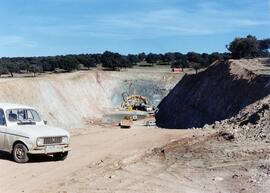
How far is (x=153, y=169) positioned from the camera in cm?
1513

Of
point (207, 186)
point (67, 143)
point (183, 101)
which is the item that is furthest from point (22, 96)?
point (207, 186)

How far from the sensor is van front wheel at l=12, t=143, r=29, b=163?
52.0 feet

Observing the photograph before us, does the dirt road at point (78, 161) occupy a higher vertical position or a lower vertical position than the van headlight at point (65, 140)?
lower

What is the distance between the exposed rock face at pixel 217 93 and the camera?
155 ft

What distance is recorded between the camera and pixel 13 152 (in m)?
16.0

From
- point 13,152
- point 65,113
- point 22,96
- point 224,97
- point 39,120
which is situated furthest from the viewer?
point 65,113

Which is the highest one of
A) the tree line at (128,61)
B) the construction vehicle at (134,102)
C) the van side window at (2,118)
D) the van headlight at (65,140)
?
the tree line at (128,61)

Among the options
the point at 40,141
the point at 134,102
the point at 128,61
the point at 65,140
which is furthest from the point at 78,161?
the point at 128,61

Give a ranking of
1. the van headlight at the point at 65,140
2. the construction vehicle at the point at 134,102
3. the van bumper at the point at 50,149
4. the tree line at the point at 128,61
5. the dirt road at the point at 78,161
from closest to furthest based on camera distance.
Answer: the dirt road at the point at 78,161, the van bumper at the point at 50,149, the van headlight at the point at 65,140, the tree line at the point at 128,61, the construction vehicle at the point at 134,102

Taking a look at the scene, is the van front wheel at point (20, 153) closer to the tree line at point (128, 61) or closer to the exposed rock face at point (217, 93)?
the exposed rock face at point (217, 93)

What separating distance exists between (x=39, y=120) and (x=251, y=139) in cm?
723

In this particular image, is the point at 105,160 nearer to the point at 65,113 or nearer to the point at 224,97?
the point at 224,97

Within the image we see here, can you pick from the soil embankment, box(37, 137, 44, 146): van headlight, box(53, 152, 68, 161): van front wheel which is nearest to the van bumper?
box(37, 137, 44, 146): van headlight

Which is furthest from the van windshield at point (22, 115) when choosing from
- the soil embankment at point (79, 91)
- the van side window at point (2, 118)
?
the soil embankment at point (79, 91)
